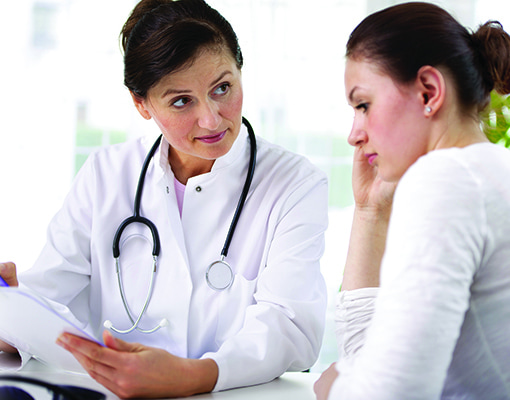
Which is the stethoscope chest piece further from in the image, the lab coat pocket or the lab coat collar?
the lab coat collar

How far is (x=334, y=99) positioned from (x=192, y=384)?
2396 mm

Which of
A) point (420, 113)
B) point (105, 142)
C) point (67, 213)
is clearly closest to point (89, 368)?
point (67, 213)

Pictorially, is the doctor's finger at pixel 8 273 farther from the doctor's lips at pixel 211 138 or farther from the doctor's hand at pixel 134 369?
the doctor's lips at pixel 211 138

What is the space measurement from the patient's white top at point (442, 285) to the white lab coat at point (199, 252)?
1.65 feet

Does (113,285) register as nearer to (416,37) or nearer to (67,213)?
(67,213)

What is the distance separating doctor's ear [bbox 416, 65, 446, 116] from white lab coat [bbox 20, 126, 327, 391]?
57 centimetres

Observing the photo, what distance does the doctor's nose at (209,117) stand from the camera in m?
1.39

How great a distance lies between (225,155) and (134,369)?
0.67 m

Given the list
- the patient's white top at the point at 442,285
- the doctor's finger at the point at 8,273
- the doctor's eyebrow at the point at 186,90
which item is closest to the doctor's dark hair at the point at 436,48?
the patient's white top at the point at 442,285

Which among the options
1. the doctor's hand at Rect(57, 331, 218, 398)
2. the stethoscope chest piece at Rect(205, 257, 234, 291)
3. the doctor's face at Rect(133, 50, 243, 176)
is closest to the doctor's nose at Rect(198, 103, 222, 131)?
the doctor's face at Rect(133, 50, 243, 176)

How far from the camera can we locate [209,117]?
1385 millimetres

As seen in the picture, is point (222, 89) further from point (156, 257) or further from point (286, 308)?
point (286, 308)

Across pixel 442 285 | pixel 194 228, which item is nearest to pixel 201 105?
→ pixel 194 228

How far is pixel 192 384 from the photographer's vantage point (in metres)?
1.08
